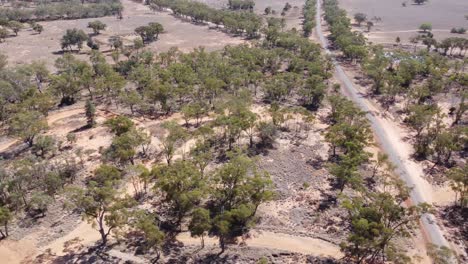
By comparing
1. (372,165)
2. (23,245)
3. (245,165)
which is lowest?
(23,245)

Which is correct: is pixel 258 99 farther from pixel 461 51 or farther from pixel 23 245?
pixel 461 51

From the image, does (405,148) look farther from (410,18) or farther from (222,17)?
(410,18)

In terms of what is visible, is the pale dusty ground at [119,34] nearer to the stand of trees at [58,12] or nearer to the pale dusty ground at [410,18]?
the stand of trees at [58,12]

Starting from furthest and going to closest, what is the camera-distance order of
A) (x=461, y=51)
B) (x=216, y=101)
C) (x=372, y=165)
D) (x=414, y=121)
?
(x=461, y=51) → (x=216, y=101) → (x=414, y=121) → (x=372, y=165)

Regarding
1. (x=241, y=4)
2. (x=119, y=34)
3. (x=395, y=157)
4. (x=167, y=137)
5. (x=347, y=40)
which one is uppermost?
(x=241, y=4)

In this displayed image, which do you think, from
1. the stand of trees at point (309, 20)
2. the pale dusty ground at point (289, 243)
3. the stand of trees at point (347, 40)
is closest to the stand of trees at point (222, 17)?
the stand of trees at point (309, 20)

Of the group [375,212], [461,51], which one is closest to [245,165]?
[375,212]

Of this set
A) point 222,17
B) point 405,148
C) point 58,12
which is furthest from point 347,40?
point 58,12
